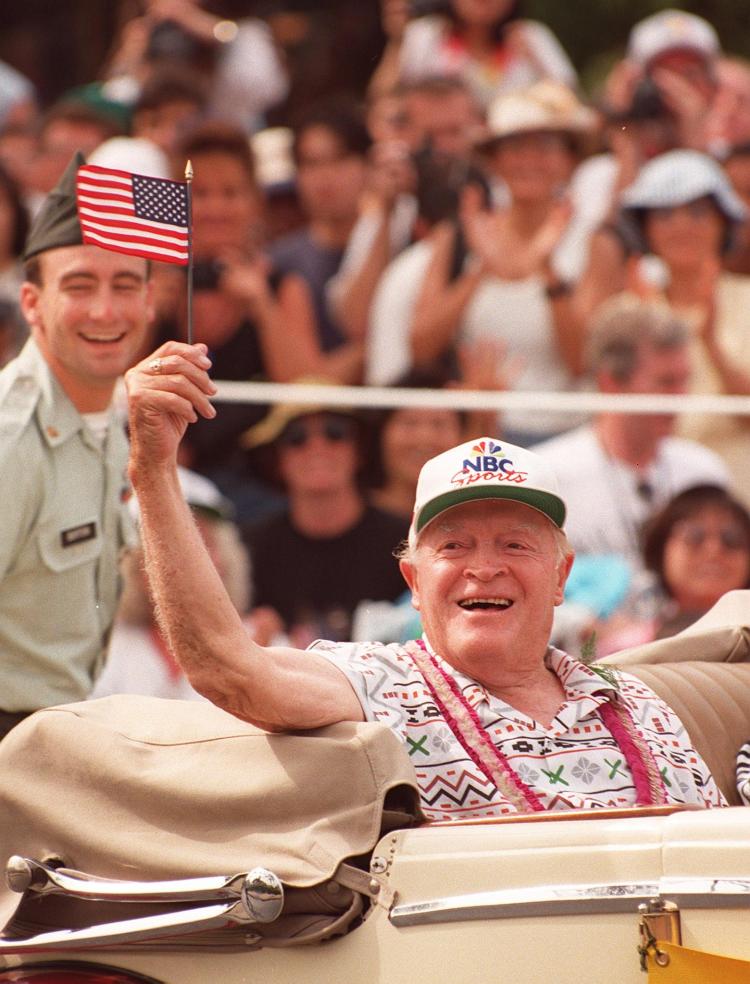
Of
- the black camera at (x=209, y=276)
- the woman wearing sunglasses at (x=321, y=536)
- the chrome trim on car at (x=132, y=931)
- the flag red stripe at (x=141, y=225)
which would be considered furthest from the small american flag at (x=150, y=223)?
the black camera at (x=209, y=276)

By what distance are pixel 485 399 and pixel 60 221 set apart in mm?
3047

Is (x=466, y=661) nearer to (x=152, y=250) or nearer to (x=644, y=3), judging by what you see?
(x=152, y=250)

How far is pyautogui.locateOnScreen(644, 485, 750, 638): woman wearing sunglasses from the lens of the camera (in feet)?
22.5

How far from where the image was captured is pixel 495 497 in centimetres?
382

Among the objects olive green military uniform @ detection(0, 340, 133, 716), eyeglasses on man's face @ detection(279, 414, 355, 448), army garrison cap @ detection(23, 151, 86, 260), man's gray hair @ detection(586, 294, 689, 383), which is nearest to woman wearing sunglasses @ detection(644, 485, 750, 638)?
man's gray hair @ detection(586, 294, 689, 383)

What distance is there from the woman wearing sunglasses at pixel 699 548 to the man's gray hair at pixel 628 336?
81cm

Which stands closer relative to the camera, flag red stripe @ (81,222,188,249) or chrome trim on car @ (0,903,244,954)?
chrome trim on car @ (0,903,244,954)

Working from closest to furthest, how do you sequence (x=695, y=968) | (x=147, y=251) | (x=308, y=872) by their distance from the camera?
(x=695, y=968) → (x=308, y=872) → (x=147, y=251)

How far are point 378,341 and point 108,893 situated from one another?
17.0 ft

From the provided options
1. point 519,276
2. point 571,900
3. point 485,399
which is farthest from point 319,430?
point 571,900

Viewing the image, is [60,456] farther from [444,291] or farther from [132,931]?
[444,291]

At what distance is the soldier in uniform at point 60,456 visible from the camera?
4582mm

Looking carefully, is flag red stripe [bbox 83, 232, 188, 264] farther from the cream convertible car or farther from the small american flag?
the cream convertible car

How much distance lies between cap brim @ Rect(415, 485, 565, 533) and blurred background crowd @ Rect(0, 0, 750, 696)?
107 inches
